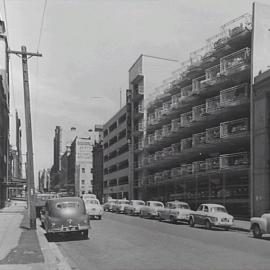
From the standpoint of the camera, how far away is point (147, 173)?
229 ft

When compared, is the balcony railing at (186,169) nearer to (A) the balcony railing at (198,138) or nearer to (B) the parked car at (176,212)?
(A) the balcony railing at (198,138)

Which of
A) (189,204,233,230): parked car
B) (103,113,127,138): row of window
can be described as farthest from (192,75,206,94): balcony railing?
(103,113,127,138): row of window

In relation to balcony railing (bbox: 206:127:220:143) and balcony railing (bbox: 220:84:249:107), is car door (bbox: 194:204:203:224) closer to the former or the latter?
balcony railing (bbox: 220:84:249:107)

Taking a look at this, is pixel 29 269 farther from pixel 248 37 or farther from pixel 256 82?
pixel 248 37

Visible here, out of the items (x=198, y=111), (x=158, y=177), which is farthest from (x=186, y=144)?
(x=158, y=177)

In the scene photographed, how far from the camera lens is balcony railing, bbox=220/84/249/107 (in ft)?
128

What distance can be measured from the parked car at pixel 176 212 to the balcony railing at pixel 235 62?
1223cm

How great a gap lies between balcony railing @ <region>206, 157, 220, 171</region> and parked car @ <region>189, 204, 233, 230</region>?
1305 centimetres

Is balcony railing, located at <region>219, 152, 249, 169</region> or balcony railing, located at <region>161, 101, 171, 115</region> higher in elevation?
balcony railing, located at <region>161, 101, 171, 115</region>

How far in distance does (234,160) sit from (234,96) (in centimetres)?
533

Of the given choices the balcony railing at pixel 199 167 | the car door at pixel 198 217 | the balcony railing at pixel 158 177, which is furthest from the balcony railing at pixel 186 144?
the car door at pixel 198 217

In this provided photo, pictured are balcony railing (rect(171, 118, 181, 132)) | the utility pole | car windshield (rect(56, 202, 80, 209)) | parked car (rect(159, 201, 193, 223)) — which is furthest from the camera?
balcony railing (rect(171, 118, 181, 132))

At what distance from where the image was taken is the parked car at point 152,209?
41.1 metres

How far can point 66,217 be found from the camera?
2152 cm
